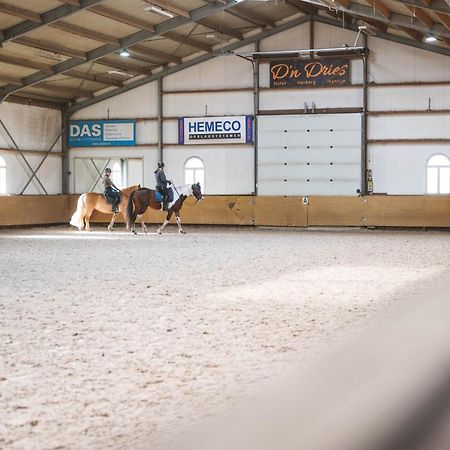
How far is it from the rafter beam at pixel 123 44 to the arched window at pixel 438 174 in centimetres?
758

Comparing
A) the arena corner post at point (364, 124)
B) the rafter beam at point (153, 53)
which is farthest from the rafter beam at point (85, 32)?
the arena corner post at point (364, 124)

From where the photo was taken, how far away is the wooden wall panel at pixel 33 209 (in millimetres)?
21984

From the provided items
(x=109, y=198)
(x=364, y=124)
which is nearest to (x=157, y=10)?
(x=109, y=198)

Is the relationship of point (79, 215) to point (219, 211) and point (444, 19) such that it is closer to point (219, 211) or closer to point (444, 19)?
point (219, 211)

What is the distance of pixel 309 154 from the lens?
2228 centimetres

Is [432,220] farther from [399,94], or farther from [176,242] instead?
[176,242]

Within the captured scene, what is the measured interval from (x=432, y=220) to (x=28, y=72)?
12514 mm

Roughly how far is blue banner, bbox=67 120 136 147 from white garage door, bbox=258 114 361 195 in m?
4.46

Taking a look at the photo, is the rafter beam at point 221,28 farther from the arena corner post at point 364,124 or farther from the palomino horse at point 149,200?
the palomino horse at point 149,200

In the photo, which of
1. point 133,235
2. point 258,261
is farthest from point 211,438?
point 133,235

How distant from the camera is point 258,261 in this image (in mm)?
11477

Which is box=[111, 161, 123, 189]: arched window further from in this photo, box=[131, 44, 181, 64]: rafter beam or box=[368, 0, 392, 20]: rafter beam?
box=[368, 0, 392, 20]: rafter beam

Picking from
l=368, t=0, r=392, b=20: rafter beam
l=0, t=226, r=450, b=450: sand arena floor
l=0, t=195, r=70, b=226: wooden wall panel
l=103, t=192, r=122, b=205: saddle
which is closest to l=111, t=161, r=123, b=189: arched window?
l=0, t=195, r=70, b=226: wooden wall panel

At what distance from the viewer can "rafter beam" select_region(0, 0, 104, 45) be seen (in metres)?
15.9
